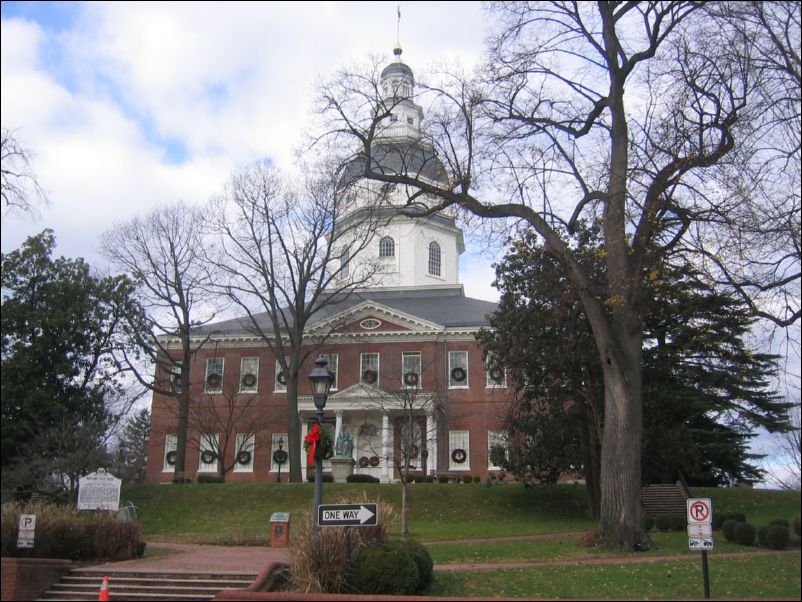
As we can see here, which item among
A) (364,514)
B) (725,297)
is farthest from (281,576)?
(725,297)

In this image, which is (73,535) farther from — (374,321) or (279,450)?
(374,321)

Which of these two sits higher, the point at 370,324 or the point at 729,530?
the point at 370,324

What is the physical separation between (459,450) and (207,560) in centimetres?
2592

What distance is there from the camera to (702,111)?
667 inches

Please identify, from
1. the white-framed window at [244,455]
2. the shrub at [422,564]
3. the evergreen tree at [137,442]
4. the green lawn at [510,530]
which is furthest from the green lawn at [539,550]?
the evergreen tree at [137,442]

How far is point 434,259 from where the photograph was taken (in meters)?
52.1

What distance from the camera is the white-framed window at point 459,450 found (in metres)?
41.8

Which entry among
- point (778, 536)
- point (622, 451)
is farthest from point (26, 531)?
point (778, 536)

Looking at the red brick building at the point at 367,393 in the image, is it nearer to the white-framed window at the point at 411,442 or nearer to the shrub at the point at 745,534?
the white-framed window at the point at 411,442

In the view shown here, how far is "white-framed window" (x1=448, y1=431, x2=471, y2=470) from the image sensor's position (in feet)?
137

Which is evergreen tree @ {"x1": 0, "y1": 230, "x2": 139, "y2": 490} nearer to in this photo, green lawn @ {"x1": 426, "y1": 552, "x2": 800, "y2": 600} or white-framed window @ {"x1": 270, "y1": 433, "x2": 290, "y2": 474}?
white-framed window @ {"x1": 270, "y1": 433, "x2": 290, "y2": 474}

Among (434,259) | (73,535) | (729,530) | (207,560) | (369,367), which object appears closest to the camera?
(73,535)

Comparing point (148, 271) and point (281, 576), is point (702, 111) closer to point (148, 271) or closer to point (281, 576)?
point (281, 576)

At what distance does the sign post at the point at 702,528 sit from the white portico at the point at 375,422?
27725mm
